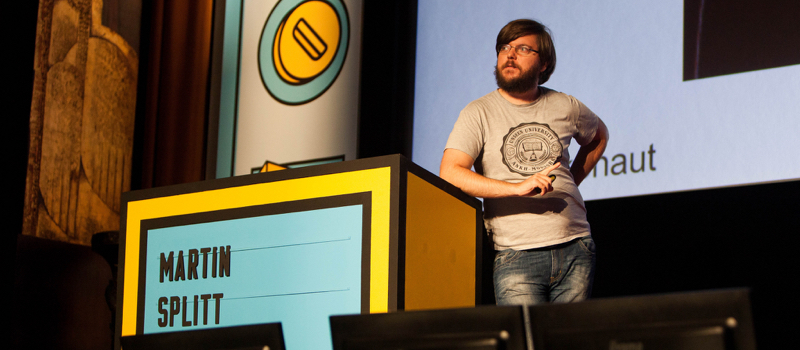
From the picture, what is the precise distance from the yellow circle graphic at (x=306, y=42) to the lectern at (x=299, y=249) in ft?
6.09

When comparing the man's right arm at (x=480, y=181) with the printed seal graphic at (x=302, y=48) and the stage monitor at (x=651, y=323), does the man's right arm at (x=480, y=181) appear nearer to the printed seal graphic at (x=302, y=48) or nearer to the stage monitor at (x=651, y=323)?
the stage monitor at (x=651, y=323)

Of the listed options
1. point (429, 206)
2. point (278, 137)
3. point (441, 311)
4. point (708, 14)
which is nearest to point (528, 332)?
point (441, 311)

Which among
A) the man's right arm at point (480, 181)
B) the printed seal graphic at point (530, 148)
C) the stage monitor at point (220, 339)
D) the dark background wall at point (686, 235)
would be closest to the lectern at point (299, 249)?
the man's right arm at point (480, 181)

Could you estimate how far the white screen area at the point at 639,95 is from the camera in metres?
2.19

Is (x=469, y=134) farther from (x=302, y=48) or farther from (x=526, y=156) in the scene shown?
(x=302, y=48)

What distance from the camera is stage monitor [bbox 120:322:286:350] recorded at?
3.46 ft

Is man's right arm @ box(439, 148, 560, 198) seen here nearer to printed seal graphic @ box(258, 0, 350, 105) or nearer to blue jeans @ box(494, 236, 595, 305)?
blue jeans @ box(494, 236, 595, 305)

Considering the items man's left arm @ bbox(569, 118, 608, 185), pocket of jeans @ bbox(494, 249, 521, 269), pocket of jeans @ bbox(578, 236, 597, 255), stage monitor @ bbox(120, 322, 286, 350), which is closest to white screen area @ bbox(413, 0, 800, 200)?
man's left arm @ bbox(569, 118, 608, 185)

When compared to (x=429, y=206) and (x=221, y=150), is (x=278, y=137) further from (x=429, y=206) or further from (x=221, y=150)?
(x=429, y=206)

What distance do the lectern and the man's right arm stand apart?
38mm

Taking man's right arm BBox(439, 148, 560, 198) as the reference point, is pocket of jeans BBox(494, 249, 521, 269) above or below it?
below

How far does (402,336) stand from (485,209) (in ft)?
2.97

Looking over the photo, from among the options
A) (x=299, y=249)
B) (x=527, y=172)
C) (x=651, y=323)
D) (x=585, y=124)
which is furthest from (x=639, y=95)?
(x=651, y=323)

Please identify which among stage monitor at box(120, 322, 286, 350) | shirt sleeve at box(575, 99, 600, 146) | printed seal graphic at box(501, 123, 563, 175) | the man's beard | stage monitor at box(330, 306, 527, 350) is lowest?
stage monitor at box(120, 322, 286, 350)
